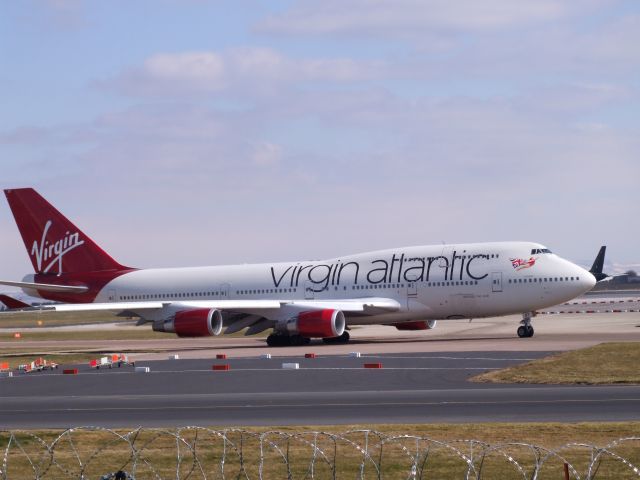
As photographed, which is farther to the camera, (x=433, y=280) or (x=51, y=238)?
(x=51, y=238)

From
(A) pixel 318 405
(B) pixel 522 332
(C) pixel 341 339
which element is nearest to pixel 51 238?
(C) pixel 341 339

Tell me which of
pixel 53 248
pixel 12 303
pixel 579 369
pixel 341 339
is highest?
pixel 53 248

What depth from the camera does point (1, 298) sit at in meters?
50.6

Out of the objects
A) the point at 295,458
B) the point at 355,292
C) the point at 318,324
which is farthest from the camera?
the point at 355,292

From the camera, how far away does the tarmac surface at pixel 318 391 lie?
23.3m

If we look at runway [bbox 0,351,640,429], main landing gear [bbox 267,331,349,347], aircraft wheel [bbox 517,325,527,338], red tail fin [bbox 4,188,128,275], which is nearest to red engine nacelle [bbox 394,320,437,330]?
aircraft wheel [bbox 517,325,527,338]

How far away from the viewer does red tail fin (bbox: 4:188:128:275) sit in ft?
194

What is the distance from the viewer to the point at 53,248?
59.3m

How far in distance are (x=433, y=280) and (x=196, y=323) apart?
34.8 feet

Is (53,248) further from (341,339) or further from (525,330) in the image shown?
(525,330)

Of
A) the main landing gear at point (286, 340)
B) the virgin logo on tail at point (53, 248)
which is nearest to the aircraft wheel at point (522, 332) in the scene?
the main landing gear at point (286, 340)

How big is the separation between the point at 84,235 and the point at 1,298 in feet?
31.7

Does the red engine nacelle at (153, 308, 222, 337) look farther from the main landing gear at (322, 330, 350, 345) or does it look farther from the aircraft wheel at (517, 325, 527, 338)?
the aircraft wheel at (517, 325, 527, 338)

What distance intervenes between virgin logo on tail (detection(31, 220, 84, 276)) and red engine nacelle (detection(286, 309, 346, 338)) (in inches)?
585
